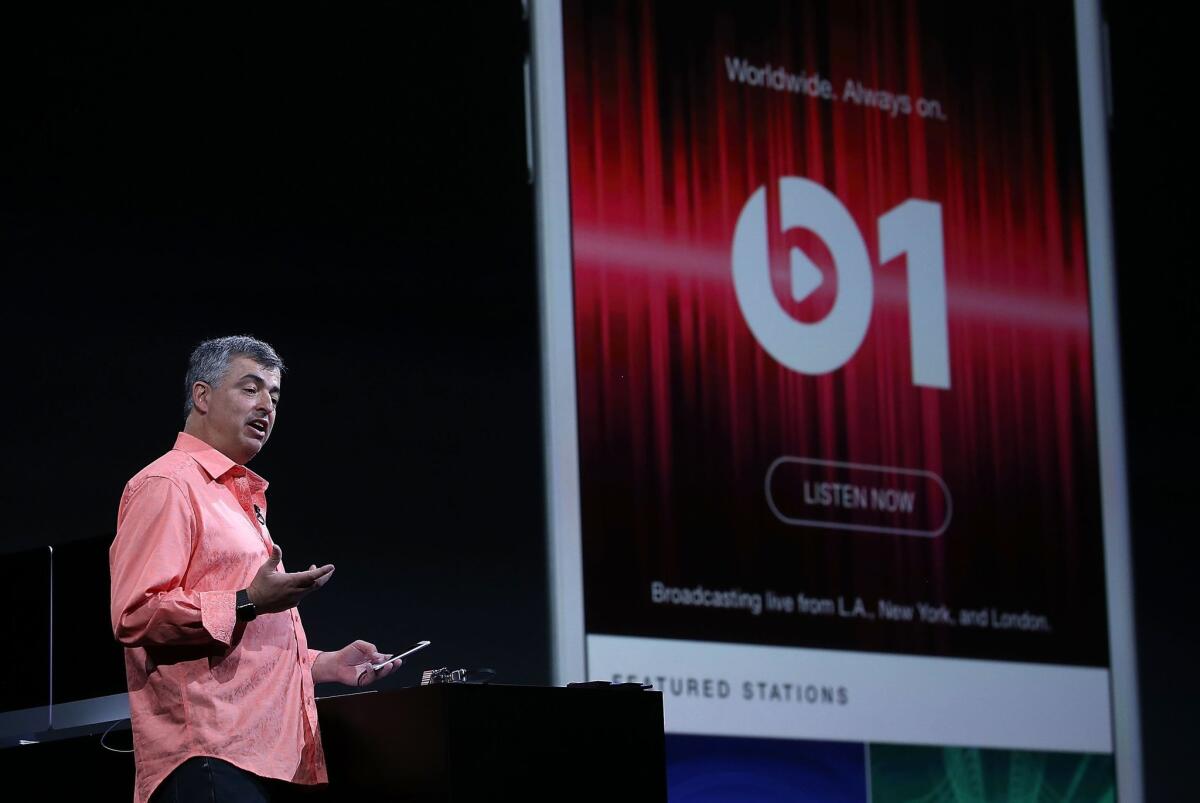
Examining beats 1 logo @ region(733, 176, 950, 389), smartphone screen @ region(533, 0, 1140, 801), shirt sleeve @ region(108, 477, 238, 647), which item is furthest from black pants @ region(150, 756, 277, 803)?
beats 1 logo @ region(733, 176, 950, 389)

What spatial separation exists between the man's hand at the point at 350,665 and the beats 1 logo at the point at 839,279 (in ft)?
7.26

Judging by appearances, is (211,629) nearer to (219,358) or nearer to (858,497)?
(219,358)

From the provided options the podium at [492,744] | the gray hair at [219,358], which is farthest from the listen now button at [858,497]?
the gray hair at [219,358]

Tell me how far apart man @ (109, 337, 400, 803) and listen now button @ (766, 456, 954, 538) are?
2.27 metres

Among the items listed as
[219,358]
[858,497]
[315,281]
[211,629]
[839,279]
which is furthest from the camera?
[839,279]

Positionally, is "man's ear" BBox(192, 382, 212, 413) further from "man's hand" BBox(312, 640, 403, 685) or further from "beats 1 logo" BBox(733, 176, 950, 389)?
"beats 1 logo" BBox(733, 176, 950, 389)

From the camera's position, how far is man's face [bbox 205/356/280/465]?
266 cm

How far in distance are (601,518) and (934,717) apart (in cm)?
115

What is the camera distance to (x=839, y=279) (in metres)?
4.95

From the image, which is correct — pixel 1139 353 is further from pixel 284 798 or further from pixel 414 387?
pixel 284 798

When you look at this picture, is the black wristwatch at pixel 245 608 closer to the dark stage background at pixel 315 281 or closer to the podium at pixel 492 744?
the podium at pixel 492 744

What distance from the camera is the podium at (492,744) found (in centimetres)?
256

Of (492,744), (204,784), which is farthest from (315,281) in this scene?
(204,784)

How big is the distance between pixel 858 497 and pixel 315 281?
1632 millimetres
